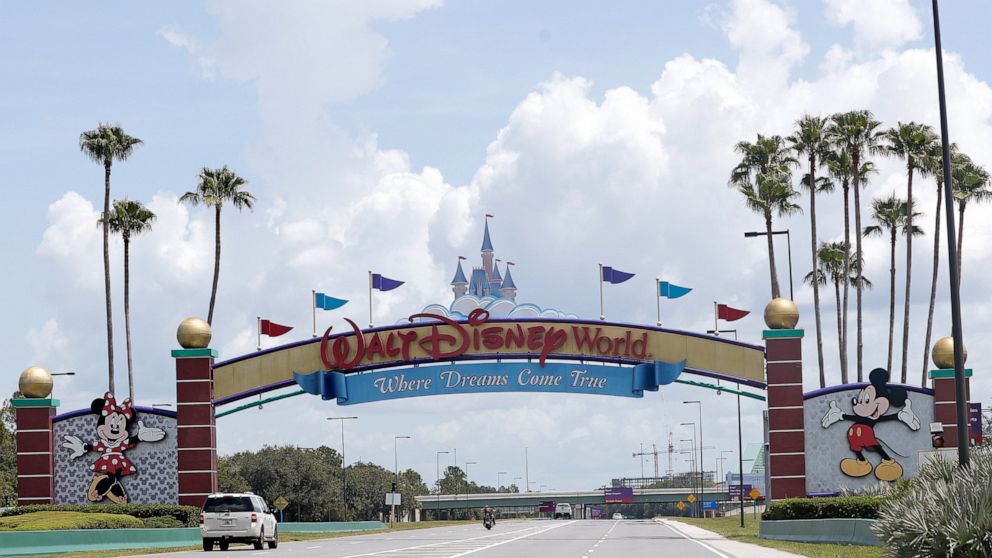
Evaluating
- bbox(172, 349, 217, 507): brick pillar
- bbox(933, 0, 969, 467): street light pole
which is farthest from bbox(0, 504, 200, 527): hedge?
bbox(933, 0, 969, 467): street light pole

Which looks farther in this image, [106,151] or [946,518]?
[106,151]

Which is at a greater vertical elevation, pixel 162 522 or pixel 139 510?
pixel 139 510

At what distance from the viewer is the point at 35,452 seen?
169ft

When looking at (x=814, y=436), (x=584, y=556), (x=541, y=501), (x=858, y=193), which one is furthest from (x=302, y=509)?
(x=584, y=556)

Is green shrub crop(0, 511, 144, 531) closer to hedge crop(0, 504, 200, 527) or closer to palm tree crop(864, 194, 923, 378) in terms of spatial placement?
hedge crop(0, 504, 200, 527)

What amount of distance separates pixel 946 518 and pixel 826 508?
22502 millimetres

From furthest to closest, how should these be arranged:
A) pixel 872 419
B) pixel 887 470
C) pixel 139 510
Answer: pixel 872 419
pixel 887 470
pixel 139 510

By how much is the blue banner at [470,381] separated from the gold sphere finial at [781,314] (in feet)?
20.6

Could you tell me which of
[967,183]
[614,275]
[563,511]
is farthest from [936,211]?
[563,511]

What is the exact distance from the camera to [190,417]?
168ft

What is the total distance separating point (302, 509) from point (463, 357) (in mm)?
88542

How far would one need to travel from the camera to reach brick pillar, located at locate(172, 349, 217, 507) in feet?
167

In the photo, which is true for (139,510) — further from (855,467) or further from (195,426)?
(855,467)

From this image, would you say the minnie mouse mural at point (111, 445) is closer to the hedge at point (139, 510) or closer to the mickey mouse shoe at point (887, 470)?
the hedge at point (139, 510)
